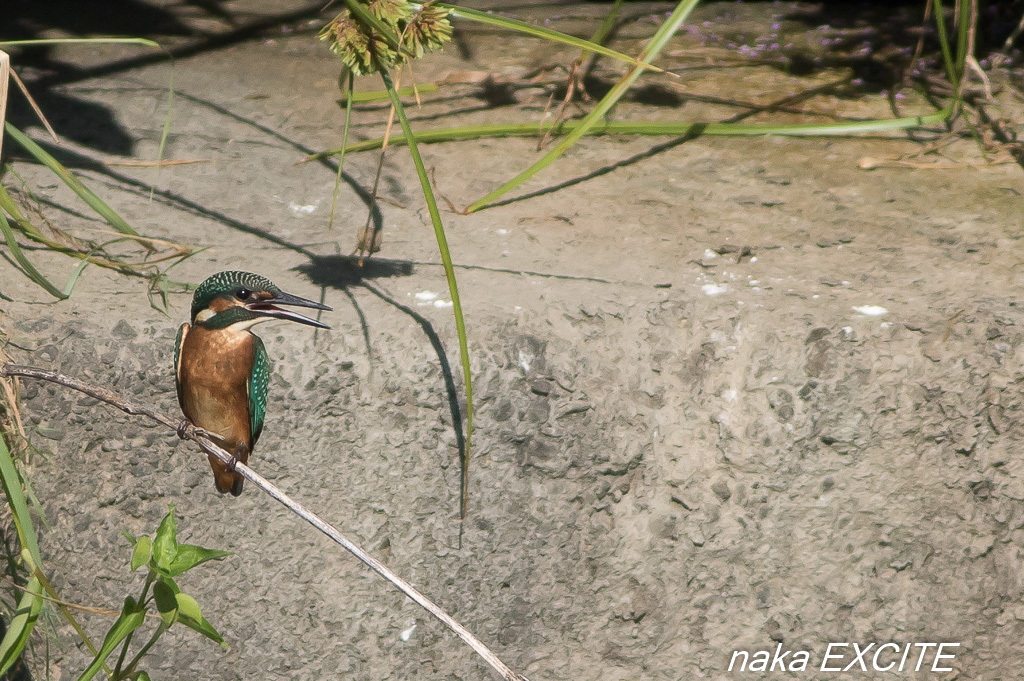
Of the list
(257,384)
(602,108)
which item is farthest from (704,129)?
(257,384)

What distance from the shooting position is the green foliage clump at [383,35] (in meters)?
1.30

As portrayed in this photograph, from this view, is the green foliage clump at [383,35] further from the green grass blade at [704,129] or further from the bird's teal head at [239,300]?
the green grass blade at [704,129]

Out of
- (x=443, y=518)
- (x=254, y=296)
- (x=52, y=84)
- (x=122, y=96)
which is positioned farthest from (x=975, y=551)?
(x=52, y=84)

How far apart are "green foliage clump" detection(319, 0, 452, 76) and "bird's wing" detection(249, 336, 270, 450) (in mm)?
431

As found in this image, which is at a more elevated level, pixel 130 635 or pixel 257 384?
pixel 257 384

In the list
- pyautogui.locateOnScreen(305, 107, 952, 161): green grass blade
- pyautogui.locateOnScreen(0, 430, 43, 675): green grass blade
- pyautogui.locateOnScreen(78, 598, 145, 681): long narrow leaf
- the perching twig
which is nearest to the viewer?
the perching twig

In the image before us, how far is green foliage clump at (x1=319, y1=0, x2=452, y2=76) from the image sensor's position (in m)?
1.30

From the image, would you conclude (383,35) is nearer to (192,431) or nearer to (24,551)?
(192,431)

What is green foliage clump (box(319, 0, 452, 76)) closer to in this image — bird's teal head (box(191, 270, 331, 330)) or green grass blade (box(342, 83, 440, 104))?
bird's teal head (box(191, 270, 331, 330))

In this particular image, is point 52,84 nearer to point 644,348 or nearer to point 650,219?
point 650,219

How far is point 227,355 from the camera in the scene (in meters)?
1.15

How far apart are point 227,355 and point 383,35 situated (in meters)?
0.48

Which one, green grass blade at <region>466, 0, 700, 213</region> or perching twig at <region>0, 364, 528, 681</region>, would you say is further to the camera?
green grass blade at <region>466, 0, 700, 213</region>

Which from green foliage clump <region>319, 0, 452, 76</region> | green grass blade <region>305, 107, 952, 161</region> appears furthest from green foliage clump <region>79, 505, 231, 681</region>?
green grass blade <region>305, 107, 952, 161</region>
